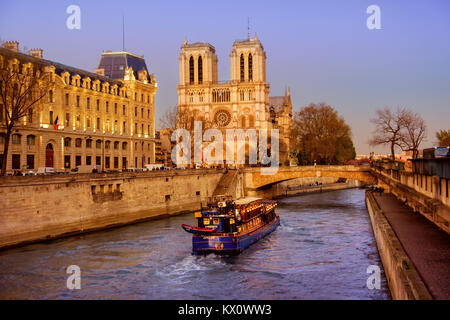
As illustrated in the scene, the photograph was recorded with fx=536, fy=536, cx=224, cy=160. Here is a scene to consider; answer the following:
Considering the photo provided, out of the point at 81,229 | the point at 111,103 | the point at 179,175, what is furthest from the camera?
the point at 111,103

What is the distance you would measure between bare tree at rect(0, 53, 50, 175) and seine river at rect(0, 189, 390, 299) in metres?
10.9

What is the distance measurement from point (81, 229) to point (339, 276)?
21630 millimetres

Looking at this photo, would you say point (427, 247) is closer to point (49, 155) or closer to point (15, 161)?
point (15, 161)

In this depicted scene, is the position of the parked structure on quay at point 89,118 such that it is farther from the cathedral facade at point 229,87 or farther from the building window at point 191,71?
the building window at point 191,71

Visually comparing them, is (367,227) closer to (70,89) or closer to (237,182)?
(237,182)

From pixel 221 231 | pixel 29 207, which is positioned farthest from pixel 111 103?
pixel 221 231

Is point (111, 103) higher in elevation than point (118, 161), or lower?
higher

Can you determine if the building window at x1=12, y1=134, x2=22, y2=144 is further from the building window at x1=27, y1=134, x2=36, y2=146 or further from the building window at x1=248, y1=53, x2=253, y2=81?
the building window at x1=248, y1=53, x2=253, y2=81

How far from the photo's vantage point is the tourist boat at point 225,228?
1314 inches

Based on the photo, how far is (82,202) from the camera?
1636 inches

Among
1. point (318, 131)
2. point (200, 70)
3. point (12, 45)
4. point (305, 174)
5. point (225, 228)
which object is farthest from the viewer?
point (200, 70)

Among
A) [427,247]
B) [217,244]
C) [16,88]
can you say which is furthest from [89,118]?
[427,247]

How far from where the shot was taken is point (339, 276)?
26.8m

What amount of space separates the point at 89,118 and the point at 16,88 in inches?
862
